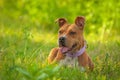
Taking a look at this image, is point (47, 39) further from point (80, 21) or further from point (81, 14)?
point (80, 21)

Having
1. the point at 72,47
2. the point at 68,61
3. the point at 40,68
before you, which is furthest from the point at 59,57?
the point at 40,68

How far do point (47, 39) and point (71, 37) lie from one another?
235 inches

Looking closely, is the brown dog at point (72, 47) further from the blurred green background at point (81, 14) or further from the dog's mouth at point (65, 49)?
the blurred green background at point (81, 14)

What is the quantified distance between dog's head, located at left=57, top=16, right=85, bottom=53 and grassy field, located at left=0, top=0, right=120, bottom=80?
281 mm

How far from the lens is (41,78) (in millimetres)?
7398

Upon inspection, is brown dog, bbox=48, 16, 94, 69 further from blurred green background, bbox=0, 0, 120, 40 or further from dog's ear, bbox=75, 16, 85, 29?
blurred green background, bbox=0, 0, 120, 40

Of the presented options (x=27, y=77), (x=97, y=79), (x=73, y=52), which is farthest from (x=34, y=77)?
(x=73, y=52)

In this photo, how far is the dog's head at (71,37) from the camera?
9.19m

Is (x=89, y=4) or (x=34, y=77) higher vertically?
(x=89, y=4)

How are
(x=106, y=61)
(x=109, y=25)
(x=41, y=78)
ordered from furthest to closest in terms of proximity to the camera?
(x=109, y=25) < (x=106, y=61) < (x=41, y=78)

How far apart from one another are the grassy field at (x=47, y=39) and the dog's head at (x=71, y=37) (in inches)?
11.1

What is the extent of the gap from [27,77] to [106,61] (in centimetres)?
217

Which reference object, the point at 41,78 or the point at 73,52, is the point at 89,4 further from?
the point at 41,78

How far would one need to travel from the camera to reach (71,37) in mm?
9320
